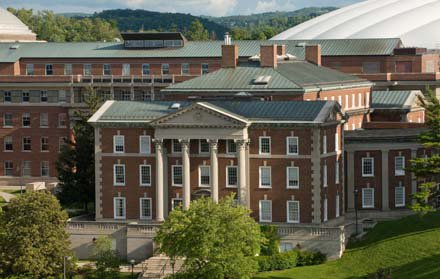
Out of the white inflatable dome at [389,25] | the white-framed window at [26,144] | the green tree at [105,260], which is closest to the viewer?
the green tree at [105,260]

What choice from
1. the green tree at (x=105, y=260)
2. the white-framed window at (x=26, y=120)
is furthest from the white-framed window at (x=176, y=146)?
the white-framed window at (x=26, y=120)

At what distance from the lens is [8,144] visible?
506 ft

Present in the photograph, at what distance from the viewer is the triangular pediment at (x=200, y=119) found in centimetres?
10494

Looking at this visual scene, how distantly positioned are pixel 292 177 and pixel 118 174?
45.1 feet

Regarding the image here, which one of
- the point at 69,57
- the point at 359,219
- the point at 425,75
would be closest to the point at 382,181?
the point at 359,219

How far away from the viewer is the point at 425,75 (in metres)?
147

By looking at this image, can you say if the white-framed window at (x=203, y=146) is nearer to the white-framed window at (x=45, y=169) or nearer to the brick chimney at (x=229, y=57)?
the brick chimney at (x=229, y=57)

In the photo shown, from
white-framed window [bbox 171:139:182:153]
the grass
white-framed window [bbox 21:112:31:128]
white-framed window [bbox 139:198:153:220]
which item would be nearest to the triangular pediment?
white-framed window [bbox 171:139:182:153]

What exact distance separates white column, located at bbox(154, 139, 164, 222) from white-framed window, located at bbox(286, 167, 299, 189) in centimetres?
956

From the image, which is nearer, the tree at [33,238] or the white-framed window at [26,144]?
the tree at [33,238]

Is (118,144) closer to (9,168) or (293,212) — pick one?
(293,212)

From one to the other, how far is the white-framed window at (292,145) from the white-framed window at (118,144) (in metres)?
13.1

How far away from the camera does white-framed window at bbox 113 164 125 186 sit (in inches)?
4328

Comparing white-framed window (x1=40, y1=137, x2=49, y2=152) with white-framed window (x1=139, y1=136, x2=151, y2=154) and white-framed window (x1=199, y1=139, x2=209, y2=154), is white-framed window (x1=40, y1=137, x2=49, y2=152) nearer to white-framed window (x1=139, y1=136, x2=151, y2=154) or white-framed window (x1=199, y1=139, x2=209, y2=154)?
white-framed window (x1=139, y1=136, x2=151, y2=154)
